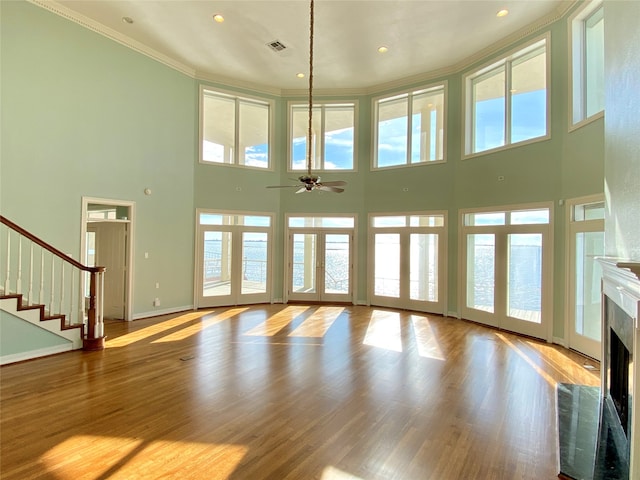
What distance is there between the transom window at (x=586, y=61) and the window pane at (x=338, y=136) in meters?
4.46

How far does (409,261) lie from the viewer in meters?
7.67

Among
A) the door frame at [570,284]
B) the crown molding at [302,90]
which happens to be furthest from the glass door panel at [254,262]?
the door frame at [570,284]

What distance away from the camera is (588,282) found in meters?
4.72

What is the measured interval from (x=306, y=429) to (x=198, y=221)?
18.6ft

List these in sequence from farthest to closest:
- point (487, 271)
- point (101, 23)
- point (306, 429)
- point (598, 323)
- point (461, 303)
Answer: point (461, 303) < point (487, 271) < point (101, 23) < point (598, 323) < point (306, 429)

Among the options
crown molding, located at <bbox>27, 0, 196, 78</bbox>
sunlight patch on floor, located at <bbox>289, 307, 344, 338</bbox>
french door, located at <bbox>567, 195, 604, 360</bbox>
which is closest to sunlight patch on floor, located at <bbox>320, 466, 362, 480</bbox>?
sunlight patch on floor, located at <bbox>289, 307, 344, 338</bbox>

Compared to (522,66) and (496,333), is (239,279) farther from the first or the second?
(522,66)

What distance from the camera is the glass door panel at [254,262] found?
8094 mm

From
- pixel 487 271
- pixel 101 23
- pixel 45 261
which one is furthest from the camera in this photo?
pixel 487 271

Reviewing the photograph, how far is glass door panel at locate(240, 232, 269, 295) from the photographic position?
8094 millimetres

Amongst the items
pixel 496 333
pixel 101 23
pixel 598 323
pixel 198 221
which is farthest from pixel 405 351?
pixel 101 23

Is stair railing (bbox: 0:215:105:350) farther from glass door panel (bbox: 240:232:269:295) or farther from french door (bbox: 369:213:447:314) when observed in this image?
french door (bbox: 369:213:447:314)

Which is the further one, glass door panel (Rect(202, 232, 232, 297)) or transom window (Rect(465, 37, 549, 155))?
glass door panel (Rect(202, 232, 232, 297))

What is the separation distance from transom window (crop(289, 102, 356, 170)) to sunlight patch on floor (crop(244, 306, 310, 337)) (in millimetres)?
3439
